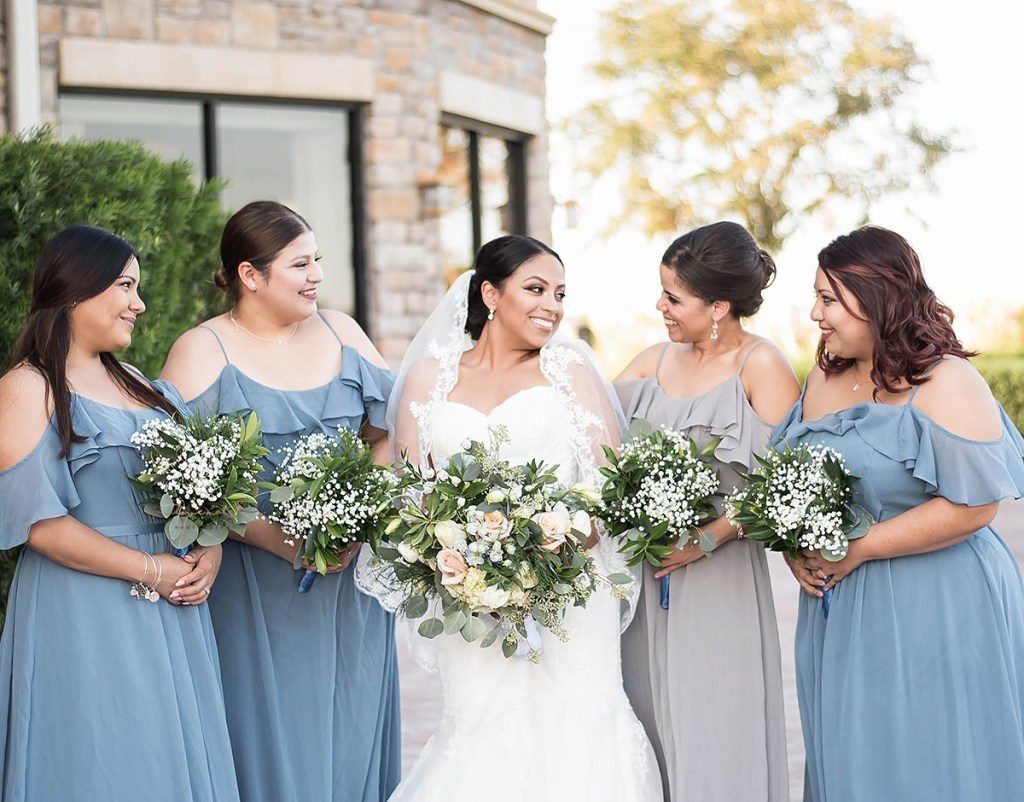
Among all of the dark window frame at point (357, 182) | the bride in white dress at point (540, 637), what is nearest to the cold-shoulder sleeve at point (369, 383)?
the bride in white dress at point (540, 637)

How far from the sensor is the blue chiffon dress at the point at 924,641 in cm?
411

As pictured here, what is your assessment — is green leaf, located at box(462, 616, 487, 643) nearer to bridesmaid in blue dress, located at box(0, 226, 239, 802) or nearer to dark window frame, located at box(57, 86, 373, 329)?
bridesmaid in blue dress, located at box(0, 226, 239, 802)

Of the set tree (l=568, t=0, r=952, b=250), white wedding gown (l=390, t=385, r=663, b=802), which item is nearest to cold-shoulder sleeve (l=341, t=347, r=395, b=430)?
white wedding gown (l=390, t=385, r=663, b=802)

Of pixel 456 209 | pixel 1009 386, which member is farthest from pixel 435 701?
pixel 1009 386

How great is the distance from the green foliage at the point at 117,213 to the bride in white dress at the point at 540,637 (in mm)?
1787

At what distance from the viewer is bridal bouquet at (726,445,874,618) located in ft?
13.6

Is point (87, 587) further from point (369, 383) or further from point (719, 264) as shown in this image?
point (719, 264)

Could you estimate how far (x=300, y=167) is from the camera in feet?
41.2

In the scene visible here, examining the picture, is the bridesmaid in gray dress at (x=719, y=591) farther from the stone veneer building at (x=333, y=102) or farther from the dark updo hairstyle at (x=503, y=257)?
the stone veneer building at (x=333, y=102)

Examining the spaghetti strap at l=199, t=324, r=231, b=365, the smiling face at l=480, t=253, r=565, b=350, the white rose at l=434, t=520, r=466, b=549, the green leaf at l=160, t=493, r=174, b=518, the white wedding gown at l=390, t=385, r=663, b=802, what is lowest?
the white wedding gown at l=390, t=385, r=663, b=802

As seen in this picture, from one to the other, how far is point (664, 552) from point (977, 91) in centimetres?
3555

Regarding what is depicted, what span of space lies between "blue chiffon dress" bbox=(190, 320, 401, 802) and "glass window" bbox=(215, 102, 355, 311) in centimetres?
755

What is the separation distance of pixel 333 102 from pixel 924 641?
31.1 feet

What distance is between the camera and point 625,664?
4957 mm
